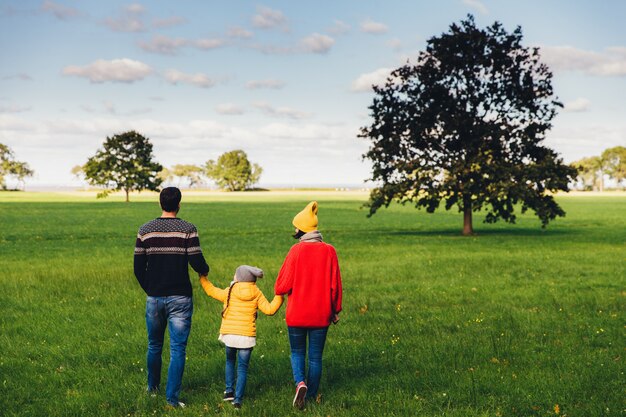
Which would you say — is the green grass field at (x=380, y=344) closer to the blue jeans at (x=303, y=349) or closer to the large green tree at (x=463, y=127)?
the blue jeans at (x=303, y=349)

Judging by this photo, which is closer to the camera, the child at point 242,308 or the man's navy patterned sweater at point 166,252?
the man's navy patterned sweater at point 166,252

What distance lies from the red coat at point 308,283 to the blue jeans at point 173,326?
38.8 inches

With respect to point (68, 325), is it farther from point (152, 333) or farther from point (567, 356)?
point (567, 356)

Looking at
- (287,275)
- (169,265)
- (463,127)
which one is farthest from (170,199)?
(463,127)

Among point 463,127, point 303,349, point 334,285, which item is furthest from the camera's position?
point 463,127

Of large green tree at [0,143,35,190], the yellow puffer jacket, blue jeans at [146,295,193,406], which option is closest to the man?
blue jeans at [146,295,193,406]

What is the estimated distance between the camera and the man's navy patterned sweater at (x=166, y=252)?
22.0 feet

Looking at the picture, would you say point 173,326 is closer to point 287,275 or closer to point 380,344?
point 287,275

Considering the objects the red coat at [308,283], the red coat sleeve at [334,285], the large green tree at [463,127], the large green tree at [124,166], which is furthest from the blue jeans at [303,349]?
the large green tree at [124,166]

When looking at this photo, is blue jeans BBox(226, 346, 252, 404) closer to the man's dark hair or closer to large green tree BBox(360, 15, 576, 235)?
the man's dark hair

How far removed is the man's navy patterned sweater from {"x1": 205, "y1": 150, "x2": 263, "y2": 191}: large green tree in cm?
18347

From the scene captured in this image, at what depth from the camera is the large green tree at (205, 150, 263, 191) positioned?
622 ft

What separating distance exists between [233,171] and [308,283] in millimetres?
184411

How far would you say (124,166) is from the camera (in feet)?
343
